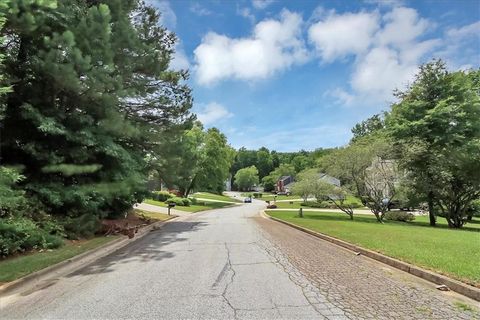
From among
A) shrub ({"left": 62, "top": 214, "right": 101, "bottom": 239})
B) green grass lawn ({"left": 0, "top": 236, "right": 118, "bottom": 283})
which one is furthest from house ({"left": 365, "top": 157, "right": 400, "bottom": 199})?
green grass lawn ({"left": 0, "top": 236, "right": 118, "bottom": 283})

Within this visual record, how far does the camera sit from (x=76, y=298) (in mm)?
6117

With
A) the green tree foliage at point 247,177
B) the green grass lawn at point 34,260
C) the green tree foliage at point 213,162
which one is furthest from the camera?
the green tree foliage at point 247,177

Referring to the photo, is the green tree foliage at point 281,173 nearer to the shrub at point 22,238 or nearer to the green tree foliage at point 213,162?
the green tree foliage at point 213,162

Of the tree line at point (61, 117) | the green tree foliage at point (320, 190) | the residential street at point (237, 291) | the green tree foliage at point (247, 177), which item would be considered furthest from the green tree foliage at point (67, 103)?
the green tree foliage at point (247, 177)

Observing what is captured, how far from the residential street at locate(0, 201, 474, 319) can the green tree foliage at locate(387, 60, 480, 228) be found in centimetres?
2134

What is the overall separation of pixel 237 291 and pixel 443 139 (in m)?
27.6

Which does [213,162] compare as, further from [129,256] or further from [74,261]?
[74,261]

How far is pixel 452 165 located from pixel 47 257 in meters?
27.4

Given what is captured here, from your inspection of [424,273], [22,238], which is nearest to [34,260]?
[22,238]

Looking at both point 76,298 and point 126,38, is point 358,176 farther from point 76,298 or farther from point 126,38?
point 76,298

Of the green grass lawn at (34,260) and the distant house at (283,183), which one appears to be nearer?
the green grass lawn at (34,260)

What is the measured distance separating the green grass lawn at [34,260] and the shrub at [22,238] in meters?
0.28

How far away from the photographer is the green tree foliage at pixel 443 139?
1070 inches

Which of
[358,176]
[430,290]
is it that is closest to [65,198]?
[430,290]
